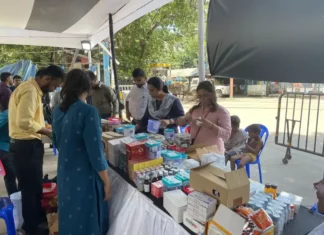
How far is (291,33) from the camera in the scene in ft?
3.12

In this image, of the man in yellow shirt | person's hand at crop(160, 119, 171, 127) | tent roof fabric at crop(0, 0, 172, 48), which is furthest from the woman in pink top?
tent roof fabric at crop(0, 0, 172, 48)

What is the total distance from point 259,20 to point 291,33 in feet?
0.49

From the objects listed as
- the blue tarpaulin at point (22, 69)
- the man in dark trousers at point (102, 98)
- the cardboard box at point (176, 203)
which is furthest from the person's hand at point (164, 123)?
the blue tarpaulin at point (22, 69)

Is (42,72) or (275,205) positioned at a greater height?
(42,72)

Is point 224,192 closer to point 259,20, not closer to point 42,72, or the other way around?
point 259,20

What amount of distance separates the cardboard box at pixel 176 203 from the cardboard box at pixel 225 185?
12 centimetres

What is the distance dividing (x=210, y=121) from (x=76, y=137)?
1.14 meters

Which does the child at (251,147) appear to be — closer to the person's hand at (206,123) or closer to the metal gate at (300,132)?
the person's hand at (206,123)

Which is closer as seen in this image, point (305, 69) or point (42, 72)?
point (305, 69)

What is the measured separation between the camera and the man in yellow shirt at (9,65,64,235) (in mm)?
1933

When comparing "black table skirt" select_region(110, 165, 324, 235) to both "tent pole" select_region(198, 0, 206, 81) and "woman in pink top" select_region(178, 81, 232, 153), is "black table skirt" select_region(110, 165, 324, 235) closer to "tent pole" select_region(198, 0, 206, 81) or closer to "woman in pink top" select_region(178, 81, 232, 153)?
"woman in pink top" select_region(178, 81, 232, 153)

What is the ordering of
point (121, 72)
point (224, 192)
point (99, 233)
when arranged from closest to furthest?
point (224, 192)
point (99, 233)
point (121, 72)

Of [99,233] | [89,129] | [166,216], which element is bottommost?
[99,233]

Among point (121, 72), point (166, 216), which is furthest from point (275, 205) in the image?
point (121, 72)
